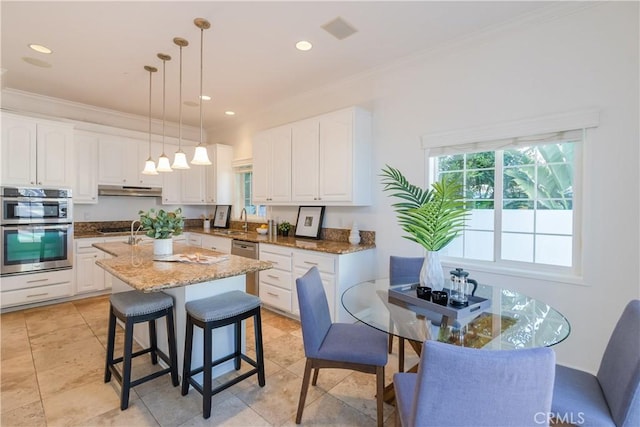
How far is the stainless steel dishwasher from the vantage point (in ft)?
13.1

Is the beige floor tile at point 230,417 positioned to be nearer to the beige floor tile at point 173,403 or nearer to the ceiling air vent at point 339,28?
the beige floor tile at point 173,403

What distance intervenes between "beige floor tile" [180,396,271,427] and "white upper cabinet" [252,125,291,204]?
252 cm

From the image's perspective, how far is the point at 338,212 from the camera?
12.8 feet

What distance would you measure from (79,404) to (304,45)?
3390 millimetres

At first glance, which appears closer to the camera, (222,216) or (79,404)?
(79,404)

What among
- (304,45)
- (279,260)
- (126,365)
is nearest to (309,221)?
(279,260)

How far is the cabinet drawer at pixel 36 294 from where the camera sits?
3.70 m

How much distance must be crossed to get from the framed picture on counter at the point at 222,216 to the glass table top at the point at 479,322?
4.00 meters

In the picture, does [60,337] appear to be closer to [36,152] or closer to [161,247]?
[161,247]

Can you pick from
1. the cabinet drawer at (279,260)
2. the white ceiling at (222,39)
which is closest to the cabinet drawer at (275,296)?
the cabinet drawer at (279,260)

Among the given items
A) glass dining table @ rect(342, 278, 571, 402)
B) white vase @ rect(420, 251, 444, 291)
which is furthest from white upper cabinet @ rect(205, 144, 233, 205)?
white vase @ rect(420, 251, 444, 291)

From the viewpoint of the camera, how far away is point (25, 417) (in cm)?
192

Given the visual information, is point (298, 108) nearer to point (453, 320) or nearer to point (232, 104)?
point (232, 104)

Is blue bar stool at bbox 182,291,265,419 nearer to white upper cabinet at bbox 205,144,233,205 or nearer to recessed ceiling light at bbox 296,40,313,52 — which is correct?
recessed ceiling light at bbox 296,40,313,52
